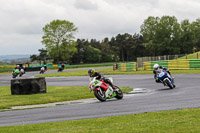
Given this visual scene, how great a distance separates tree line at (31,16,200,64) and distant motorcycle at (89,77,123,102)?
68313mm

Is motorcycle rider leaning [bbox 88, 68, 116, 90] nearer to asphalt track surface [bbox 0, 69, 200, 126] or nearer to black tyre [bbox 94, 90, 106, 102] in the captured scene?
black tyre [bbox 94, 90, 106, 102]

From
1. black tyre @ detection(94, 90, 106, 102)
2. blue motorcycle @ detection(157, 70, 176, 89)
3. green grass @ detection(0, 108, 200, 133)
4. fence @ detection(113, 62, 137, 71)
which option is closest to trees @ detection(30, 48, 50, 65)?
fence @ detection(113, 62, 137, 71)

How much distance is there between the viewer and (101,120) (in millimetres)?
8820

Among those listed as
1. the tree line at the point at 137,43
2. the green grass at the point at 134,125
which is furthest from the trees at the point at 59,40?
the green grass at the point at 134,125

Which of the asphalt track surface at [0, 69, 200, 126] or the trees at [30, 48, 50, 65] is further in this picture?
the trees at [30, 48, 50, 65]

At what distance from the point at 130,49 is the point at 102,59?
1120 cm

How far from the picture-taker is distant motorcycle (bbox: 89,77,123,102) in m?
14.4

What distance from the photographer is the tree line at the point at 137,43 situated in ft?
317

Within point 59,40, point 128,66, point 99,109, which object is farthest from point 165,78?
point 59,40

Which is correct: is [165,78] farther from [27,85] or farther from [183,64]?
[183,64]

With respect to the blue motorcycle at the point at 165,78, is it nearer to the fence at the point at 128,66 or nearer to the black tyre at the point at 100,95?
the black tyre at the point at 100,95

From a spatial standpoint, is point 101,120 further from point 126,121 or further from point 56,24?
point 56,24

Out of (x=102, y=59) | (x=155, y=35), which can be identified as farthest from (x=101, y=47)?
(x=155, y=35)

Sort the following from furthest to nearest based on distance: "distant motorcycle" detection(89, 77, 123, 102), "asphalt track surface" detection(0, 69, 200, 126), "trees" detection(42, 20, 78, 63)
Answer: "trees" detection(42, 20, 78, 63) < "distant motorcycle" detection(89, 77, 123, 102) < "asphalt track surface" detection(0, 69, 200, 126)
